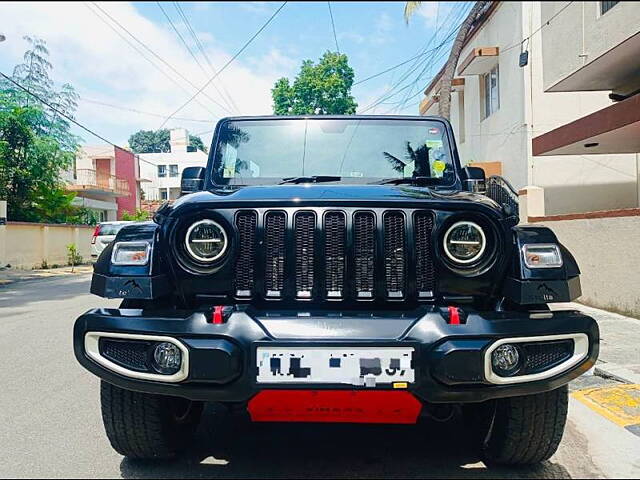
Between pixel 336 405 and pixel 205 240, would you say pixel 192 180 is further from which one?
pixel 336 405

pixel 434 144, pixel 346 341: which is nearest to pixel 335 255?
pixel 346 341

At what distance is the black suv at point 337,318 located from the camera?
2.44 metres

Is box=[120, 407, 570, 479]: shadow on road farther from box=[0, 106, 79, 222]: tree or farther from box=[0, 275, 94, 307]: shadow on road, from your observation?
box=[0, 106, 79, 222]: tree

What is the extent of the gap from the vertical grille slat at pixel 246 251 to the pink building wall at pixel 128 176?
39.3 meters

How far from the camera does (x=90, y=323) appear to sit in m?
2.63

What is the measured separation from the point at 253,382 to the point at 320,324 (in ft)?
1.19

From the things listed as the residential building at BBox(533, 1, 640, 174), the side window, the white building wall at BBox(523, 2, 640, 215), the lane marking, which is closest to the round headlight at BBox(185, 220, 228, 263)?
the lane marking

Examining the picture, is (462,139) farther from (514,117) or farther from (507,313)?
(507,313)

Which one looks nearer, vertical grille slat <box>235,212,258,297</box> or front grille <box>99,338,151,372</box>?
front grille <box>99,338,151,372</box>

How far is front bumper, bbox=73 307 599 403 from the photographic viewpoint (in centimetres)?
243

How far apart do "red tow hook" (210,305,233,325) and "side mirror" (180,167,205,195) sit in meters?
1.46

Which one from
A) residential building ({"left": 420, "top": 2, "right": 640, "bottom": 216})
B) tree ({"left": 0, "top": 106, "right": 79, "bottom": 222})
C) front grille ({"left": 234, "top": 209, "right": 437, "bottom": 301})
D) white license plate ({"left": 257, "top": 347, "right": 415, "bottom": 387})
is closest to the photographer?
white license plate ({"left": 257, "top": 347, "right": 415, "bottom": 387})

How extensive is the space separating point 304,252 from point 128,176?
40.8m

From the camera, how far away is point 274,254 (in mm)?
2795
